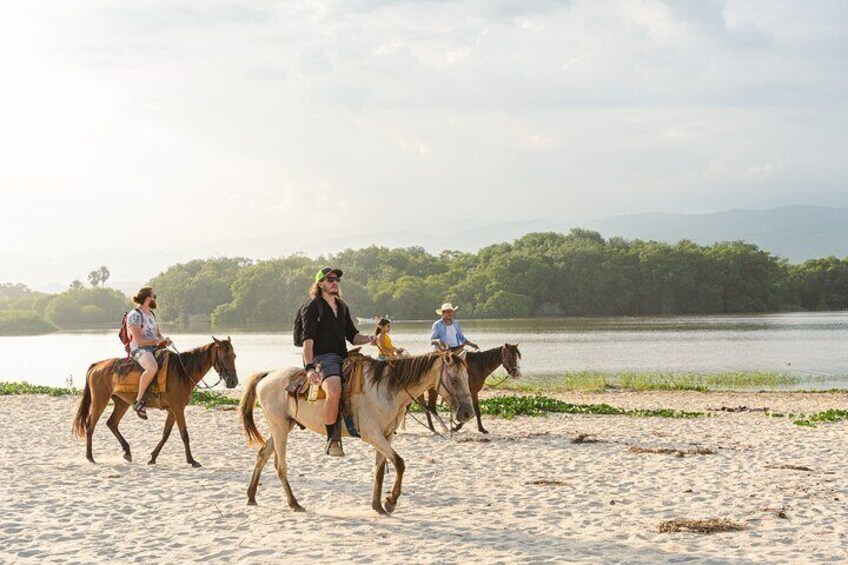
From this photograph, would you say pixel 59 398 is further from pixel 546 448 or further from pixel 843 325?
pixel 843 325

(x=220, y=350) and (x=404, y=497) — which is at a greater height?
(x=220, y=350)

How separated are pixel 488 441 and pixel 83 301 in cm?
13252

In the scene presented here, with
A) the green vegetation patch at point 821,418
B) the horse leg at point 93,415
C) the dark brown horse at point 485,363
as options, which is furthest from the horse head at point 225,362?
the green vegetation patch at point 821,418

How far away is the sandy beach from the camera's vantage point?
24.5 ft

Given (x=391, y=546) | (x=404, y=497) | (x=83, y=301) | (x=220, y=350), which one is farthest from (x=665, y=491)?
(x=83, y=301)

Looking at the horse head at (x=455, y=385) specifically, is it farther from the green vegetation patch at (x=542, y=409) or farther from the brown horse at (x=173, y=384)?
the green vegetation patch at (x=542, y=409)

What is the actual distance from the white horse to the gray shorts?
270 millimetres

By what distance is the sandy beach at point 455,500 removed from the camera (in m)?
7.45

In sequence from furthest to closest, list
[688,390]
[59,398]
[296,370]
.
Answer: [688,390] → [59,398] → [296,370]

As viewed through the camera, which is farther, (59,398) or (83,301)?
(83,301)

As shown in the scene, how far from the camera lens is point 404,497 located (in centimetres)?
967

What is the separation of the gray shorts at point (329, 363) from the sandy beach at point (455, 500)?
1.49 meters

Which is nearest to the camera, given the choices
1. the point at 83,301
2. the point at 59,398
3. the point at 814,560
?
the point at 814,560

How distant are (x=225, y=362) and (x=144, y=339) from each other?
1.19m
